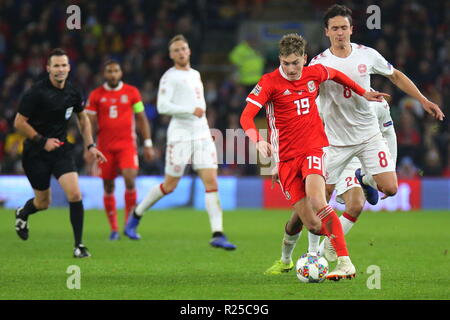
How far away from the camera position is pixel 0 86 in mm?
21844

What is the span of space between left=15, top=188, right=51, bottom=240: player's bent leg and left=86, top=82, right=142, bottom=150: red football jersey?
2104mm

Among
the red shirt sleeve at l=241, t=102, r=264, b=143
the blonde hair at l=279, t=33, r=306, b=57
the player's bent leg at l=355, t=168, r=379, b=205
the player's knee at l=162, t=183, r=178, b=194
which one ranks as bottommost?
the player's knee at l=162, t=183, r=178, b=194

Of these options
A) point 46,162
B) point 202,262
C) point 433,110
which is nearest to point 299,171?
point 433,110

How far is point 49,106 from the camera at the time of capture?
32.9ft

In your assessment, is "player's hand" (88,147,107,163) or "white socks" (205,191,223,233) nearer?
"player's hand" (88,147,107,163)

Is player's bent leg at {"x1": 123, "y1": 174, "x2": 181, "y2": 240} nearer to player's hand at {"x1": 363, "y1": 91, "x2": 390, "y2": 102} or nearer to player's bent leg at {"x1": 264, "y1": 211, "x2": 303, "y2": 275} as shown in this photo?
player's bent leg at {"x1": 264, "y1": 211, "x2": 303, "y2": 275}

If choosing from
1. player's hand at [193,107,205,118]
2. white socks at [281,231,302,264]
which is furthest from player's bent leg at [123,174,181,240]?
white socks at [281,231,302,264]

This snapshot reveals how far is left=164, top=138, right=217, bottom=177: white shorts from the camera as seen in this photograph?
1154 centimetres

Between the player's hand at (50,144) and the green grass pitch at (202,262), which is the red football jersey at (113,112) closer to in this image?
the green grass pitch at (202,262)

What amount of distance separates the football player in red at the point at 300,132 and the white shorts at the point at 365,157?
32.7 inches

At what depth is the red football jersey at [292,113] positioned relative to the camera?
7.98m

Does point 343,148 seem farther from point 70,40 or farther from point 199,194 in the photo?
point 70,40

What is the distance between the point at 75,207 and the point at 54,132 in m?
0.86

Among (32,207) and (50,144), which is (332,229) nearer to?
(50,144)
